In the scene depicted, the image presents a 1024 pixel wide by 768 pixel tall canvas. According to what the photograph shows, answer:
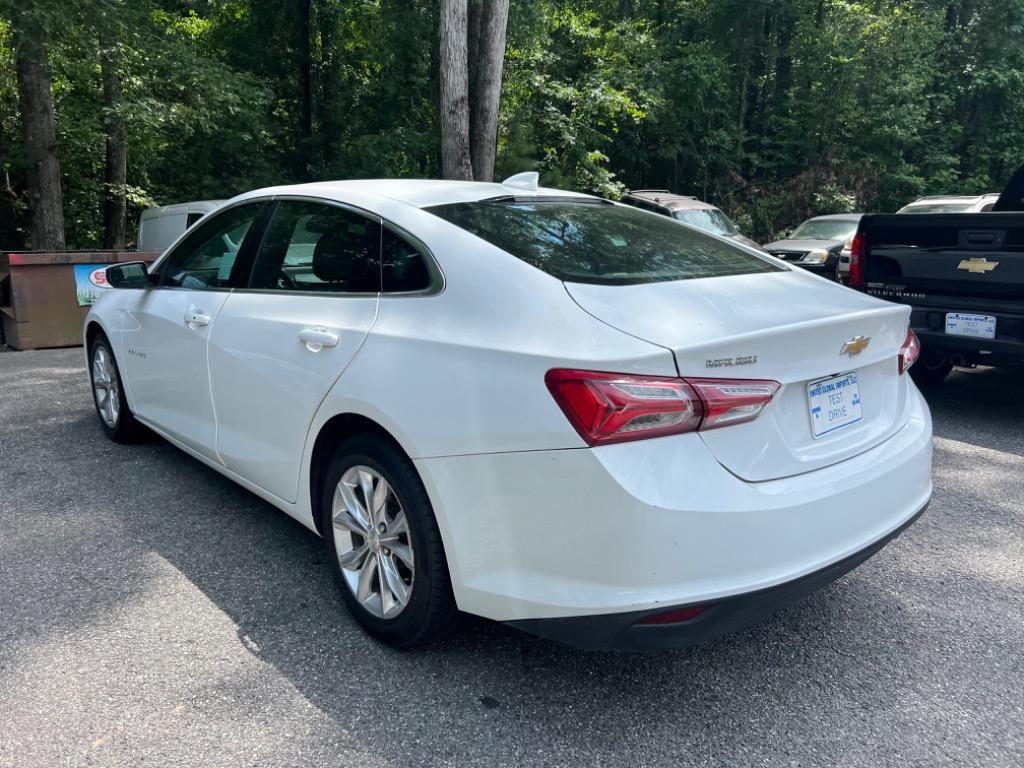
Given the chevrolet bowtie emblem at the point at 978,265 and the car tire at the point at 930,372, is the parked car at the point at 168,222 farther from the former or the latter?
the chevrolet bowtie emblem at the point at 978,265

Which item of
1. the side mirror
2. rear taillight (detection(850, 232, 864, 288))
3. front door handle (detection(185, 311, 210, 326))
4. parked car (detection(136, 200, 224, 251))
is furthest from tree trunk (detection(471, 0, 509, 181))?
front door handle (detection(185, 311, 210, 326))

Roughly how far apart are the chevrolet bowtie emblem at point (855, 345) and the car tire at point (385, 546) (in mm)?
1372

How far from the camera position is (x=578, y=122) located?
18.5 metres

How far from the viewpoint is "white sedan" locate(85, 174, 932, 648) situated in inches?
85.5

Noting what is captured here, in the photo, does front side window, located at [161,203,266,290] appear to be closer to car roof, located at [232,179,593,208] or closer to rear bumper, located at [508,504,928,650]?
car roof, located at [232,179,593,208]

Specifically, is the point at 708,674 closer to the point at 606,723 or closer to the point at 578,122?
the point at 606,723

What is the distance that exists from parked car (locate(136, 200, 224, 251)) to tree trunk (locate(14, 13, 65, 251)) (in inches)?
53.5

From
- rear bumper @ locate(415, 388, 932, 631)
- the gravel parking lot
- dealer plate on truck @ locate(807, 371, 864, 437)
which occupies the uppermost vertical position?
dealer plate on truck @ locate(807, 371, 864, 437)

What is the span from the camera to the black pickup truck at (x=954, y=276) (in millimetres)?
5371

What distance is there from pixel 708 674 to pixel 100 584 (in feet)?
7.78

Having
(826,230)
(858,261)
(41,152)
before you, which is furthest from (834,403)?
(826,230)

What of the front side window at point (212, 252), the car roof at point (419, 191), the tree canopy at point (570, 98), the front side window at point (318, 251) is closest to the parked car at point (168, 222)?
the tree canopy at point (570, 98)

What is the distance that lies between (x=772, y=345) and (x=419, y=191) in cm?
161

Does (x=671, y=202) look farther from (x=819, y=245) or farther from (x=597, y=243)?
(x=597, y=243)
